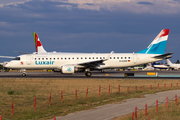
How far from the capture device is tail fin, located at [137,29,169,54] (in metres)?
48.2

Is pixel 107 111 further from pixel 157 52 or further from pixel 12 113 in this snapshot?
pixel 157 52

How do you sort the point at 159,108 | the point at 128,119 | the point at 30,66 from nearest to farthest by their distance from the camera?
the point at 128,119 → the point at 159,108 → the point at 30,66

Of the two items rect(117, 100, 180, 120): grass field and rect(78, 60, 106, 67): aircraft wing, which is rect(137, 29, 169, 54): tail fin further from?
rect(117, 100, 180, 120): grass field

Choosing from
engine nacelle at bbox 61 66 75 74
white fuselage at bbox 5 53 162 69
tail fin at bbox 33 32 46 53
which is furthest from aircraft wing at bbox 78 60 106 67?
tail fin at bbox 33 32 46 53

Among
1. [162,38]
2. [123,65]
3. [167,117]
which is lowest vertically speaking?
[167,117]

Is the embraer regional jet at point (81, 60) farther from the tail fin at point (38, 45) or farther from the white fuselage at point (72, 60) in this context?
the tail fin at point (38, 45)

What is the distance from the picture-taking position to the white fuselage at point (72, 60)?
45906 mm

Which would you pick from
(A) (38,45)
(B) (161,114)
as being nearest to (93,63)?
(B) (161,114)

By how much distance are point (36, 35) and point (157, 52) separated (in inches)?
1598

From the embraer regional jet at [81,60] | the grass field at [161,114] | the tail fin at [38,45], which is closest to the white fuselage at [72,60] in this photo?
the embraer regional jet at [81,60]

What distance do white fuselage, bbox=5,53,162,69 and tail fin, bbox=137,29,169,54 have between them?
4.83 ft

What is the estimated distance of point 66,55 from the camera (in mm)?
47031

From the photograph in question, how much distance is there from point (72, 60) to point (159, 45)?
17.6 meters


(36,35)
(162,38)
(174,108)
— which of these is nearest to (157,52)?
(162,38)
